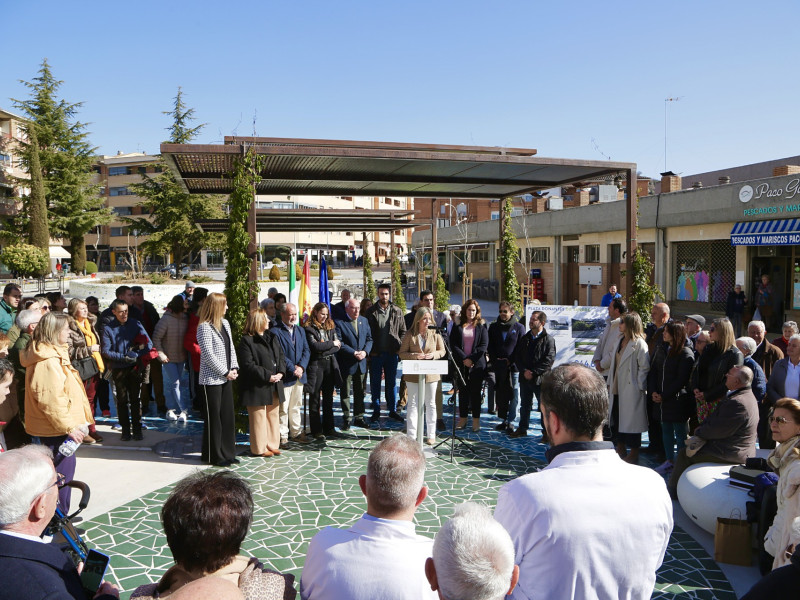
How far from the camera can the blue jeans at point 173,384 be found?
29.0 feet

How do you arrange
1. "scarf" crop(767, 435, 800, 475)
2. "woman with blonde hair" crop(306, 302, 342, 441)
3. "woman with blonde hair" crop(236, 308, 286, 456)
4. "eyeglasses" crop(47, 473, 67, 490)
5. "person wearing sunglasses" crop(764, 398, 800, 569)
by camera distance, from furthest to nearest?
"woman with blonde hair" crop(306, 302, 342, 441)
"woman with blonde hair" crop(236, 308, 286, 456)
"scarf" crop(767, 435, 800, 475)
"person wearing sunglasses" crop(764, 398, 800, 569)
"eyeglasses" crop(47, 473, 67, 490)

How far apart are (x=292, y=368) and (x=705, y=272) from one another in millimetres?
18436

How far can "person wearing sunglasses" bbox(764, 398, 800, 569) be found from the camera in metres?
3.63

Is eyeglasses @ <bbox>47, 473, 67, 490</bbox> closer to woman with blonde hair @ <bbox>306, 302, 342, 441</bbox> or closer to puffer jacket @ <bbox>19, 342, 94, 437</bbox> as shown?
puffer jacket @ <bbox>19, 342, 94, 437</bbox>

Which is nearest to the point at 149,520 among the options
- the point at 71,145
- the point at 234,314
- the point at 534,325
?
the point at 234,314

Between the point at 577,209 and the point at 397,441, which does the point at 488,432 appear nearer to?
the point at 397,441

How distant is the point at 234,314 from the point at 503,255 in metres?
6.53

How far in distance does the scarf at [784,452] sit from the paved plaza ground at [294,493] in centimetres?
96

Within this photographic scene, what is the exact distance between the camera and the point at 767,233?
17766 mm

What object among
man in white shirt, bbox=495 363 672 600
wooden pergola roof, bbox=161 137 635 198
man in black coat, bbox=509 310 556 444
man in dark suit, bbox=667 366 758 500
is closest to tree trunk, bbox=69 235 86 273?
wooden pergola roof, bbox=161 137 635 198

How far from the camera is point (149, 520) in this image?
5496mm

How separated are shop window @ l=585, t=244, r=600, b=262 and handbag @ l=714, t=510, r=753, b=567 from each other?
2375 centimetres

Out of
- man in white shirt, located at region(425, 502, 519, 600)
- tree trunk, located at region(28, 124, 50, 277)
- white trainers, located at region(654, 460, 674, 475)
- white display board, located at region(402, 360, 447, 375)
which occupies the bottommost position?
white trainers, located at region(654, 460, 674, 475)

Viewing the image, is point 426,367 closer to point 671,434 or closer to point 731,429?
point 671,434
